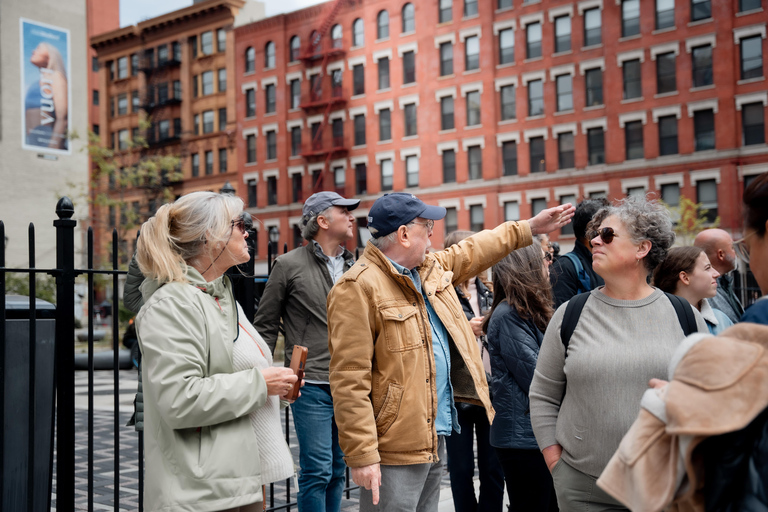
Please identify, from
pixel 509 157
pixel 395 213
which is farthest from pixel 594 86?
pixel 395 213

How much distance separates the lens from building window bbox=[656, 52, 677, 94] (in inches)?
1366

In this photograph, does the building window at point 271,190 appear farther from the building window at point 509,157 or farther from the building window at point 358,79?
the building window at point 509,157

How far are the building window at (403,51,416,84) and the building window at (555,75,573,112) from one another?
851 centimetres

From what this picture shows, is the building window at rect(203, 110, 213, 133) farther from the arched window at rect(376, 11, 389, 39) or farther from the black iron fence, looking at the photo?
the black iron fence

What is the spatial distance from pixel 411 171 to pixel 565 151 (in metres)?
9.05

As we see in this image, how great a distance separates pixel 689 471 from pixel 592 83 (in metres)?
37.3

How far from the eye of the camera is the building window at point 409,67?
139ft

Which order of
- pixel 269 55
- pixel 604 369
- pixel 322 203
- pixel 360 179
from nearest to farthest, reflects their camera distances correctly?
pixel 604 369 → pixel 322 203 → pixel 360 179 → pixel 269 55

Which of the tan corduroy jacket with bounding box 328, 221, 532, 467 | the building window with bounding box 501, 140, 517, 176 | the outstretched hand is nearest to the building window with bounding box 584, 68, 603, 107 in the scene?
the building window with bounding box 501, 140, 517, 176

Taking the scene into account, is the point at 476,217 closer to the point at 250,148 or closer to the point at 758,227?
the point at 250,148

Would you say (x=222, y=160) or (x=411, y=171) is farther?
(x=222, y=160)

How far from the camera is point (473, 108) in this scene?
4003cm

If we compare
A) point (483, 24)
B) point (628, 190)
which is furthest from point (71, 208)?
point (483, 24)

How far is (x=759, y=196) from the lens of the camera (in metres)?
1.98
